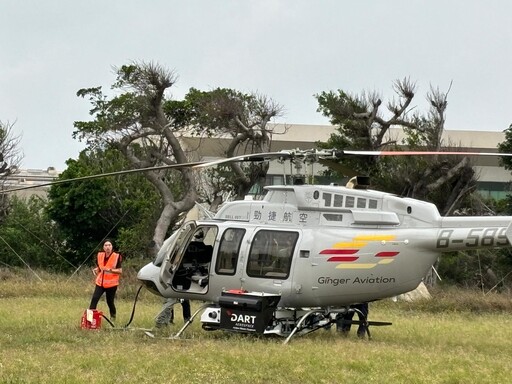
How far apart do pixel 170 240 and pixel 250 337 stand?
238 cm

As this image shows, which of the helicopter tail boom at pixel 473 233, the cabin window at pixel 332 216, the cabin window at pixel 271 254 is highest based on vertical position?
the cabin window at pixel 332 216

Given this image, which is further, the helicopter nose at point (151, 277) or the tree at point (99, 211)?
the tree at point (99, 211)

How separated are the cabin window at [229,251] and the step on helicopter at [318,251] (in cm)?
2

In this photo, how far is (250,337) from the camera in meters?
14.1

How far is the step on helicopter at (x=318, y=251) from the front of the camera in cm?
1374

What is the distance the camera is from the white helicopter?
13750 millimetres

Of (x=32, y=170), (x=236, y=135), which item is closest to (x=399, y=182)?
(x=236, y=135)

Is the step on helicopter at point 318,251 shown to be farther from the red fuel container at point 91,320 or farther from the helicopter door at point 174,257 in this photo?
the red fuel container at point 91,320

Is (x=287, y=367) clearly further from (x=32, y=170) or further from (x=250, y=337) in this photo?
(x=32, y=170)

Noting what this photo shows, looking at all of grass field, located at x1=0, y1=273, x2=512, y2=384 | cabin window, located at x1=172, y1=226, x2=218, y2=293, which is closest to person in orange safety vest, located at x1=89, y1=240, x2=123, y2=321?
grass field, located at x1=0, y1=273, x2=512, y2=384

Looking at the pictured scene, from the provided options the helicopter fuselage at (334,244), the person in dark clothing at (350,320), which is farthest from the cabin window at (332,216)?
the person in dark clothing at (350,320)

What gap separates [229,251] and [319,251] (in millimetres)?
1564

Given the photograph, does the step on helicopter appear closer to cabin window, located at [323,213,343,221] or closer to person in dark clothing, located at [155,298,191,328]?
cabin window, located at [323,213,343,221]

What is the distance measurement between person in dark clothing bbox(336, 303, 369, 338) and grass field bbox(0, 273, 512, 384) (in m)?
0.26
